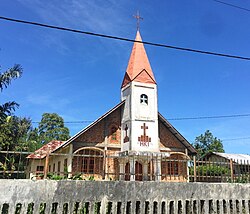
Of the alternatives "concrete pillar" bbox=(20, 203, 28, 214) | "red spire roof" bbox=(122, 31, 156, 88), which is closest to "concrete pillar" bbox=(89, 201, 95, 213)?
"concrete pillar" bbox=(20, 203, 28, 214)

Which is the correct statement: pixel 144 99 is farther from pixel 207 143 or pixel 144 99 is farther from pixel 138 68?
pixel 207 143

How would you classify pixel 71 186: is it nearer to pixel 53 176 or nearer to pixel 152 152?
pixel 53 176

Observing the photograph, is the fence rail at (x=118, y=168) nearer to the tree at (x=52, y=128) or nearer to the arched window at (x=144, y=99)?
the arched window at (x=144, y=99)

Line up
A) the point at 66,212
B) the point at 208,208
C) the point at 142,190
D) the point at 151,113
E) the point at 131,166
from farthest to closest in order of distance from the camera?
the point at 151,113, the point at 131,166, the point at 208,208, the point at 142,190, the point at 66,212

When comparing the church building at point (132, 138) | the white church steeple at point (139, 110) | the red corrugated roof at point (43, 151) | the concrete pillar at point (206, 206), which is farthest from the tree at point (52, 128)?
the concrete pillar at point (206, 206)

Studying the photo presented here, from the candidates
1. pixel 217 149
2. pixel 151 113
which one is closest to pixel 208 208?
pixel 151 113

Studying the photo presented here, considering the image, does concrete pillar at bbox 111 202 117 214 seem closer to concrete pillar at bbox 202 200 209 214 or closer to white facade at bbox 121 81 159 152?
concrete pillar at bbox 202 200 209 214

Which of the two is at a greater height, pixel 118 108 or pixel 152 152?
pixel 118 108

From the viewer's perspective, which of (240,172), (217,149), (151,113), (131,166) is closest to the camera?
(240,172)

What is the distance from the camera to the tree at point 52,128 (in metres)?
45.7

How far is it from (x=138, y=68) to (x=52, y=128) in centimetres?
3292

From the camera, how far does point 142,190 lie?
25.2ft

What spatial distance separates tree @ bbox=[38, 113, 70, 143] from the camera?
150 ft

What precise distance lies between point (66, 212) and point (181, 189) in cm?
358
